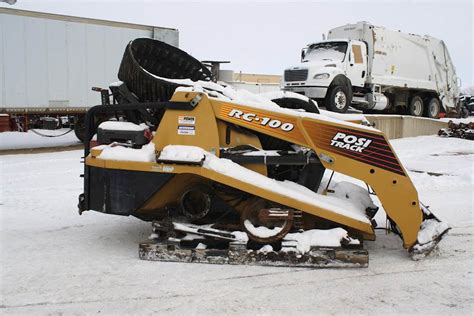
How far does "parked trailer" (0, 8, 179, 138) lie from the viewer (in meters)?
13.6

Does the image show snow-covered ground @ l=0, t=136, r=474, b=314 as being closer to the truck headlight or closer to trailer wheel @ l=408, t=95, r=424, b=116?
the truck headlight

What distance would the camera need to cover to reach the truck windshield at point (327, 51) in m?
16.6

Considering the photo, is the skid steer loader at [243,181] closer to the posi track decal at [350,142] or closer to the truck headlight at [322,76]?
the posi track decal at [350,142]

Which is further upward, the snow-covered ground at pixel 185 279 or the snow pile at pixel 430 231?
the snow pile at pixel 430 231

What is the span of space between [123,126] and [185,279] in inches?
61.7

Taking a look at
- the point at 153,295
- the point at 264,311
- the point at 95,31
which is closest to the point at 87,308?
the point at 153,295

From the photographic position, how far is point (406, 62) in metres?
19.3

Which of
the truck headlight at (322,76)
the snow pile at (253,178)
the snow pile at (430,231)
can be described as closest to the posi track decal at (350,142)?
the snow pile at (253,178)

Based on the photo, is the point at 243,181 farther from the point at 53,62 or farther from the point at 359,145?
the point at 53,62

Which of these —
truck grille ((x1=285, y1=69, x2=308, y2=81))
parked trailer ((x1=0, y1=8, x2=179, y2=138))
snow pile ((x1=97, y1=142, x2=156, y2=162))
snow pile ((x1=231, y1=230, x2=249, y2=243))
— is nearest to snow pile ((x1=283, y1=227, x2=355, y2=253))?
snow pile ((x1=231, y1=230, x2=249, y2=243))

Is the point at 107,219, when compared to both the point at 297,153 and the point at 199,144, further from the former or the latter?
the point at 297,153

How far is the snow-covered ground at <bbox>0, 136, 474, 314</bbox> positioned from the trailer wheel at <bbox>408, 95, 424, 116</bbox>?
49.4ft

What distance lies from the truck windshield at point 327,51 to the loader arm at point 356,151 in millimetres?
12427

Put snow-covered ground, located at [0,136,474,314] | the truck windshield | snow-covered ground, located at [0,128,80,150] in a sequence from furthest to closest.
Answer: the truck windshield < snow-covered ground, located at [0,128,80,150] < snow-covered ground, located at [0,136,474,314]
